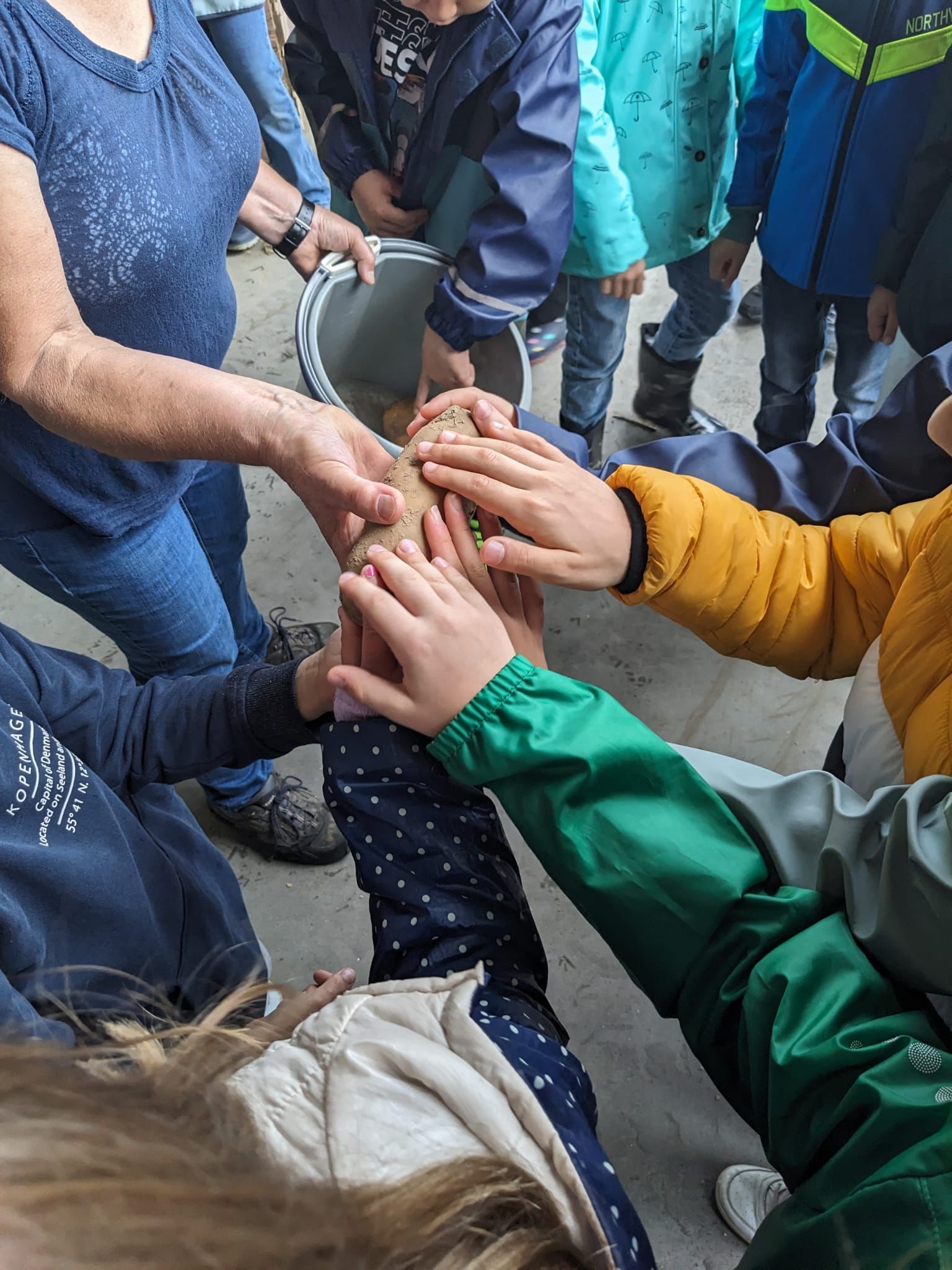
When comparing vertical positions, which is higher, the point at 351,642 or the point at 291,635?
the point at 351,642

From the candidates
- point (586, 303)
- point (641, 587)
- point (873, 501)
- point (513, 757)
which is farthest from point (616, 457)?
point (586, 303)

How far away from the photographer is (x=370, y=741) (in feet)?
2.35

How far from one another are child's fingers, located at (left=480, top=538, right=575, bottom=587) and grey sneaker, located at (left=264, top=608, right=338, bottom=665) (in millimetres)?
830

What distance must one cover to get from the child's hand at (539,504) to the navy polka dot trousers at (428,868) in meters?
0.22

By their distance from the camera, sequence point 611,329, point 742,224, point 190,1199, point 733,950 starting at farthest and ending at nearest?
point 611,329 < point 742,224 < point 733,950 < point 190,1199

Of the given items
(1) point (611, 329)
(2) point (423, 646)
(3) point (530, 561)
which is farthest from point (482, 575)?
(1) point (611, 329)

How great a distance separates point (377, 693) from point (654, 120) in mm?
1268

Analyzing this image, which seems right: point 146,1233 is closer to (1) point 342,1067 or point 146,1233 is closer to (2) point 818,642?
(1) point 342,1067

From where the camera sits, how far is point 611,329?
1.69 meters

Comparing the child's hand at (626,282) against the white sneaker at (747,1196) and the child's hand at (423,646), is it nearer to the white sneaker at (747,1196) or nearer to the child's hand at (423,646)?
the child's hand at (423,646)

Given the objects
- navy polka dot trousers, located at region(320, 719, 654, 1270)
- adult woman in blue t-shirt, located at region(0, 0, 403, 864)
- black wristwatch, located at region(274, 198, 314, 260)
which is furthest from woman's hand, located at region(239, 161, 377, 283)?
navy polka dot trousers, located at region(320, 719, 654, 1270)

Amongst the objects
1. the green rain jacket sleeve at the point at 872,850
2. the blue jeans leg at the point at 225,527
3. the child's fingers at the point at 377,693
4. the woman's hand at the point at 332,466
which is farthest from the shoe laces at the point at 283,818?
Result: the green rain jacket sleeve at the point at 872,850

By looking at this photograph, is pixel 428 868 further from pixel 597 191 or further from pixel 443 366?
pixel 597 191

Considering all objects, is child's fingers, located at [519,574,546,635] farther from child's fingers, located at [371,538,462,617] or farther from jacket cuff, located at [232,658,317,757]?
jacket cuff, located at [232,658,317,757]
